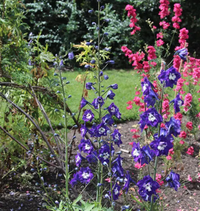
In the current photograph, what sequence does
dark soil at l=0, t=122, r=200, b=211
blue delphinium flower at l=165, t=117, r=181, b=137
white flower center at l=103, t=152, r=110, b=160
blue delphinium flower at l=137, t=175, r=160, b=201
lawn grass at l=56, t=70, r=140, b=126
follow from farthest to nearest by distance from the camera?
lawn grass at l=56, t=70, r=140, b=126
dark soil at l=0, t=122, r=200, b=211
white flower center at l=103, t=152, r=110, b=160
blue delphinium flower at l=137, t=175, r=160, b=201
blue delphinium flower at l=165, t=117, r=181, b=137


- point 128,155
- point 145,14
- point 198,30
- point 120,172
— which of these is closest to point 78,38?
point 145,14

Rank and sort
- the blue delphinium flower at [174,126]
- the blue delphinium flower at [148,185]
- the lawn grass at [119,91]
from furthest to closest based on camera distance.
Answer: the lawn grass at [119,91] < the blue delphinium flower at [148,185] < the blue delphinium flower at [174,126]

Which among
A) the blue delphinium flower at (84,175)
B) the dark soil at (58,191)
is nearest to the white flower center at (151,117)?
the blue delphinium flower at (84,175)

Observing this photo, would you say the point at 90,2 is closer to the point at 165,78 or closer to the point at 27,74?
the point at 27,74

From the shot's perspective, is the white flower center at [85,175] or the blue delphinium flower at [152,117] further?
the white flower center at [85,175]

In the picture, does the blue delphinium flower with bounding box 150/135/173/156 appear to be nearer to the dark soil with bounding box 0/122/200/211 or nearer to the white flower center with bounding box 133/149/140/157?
the white flower center with bounding box 133/149/140/157

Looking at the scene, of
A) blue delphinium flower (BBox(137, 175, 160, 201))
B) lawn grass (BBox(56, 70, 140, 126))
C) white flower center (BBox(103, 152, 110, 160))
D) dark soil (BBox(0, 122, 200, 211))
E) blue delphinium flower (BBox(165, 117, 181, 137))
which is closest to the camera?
blue delphinium flower (BBox(165, 117, 181, 137))

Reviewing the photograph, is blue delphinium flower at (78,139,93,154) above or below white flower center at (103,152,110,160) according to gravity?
above


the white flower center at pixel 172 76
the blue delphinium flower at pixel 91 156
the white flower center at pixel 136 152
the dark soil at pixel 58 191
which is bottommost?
the dark soil at pixel 58 191

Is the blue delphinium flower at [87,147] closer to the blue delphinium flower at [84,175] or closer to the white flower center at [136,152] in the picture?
the blue delphinium flower at [84,175]

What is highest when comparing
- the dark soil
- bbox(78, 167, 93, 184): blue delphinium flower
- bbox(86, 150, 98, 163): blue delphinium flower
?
bbox(86, 150, 98, 163): blue delphinium flower

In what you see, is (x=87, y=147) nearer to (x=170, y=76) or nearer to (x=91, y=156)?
(x=91, y=156)

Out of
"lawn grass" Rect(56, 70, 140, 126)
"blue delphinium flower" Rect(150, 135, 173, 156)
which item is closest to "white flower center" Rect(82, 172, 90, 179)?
"blue delphinium flower" Rect(150, 135, 173, 156)

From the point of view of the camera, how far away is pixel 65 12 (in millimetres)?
9875
